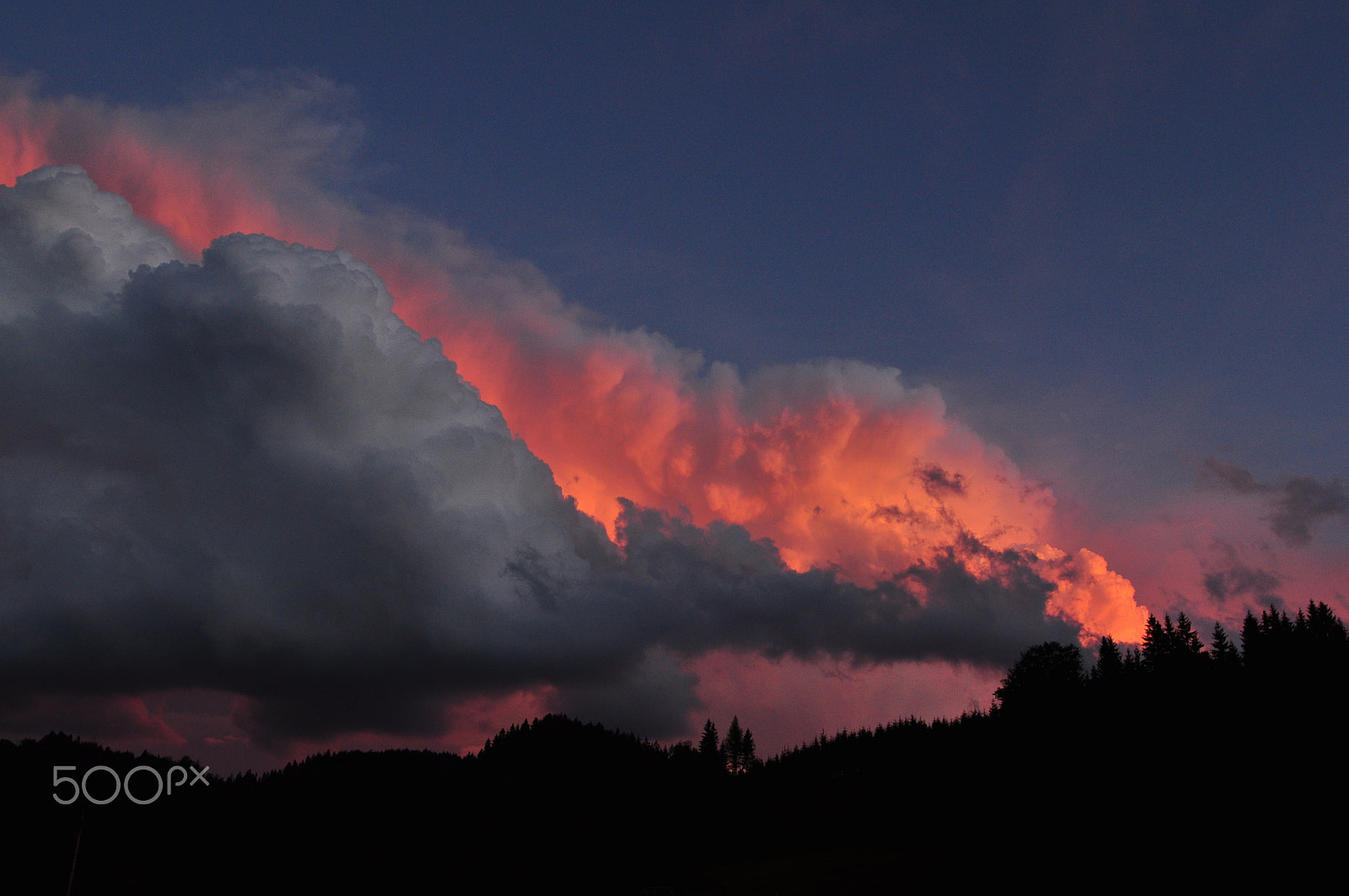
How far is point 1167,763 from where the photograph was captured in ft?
408

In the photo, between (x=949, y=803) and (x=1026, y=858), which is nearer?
(x=1026, y=858)

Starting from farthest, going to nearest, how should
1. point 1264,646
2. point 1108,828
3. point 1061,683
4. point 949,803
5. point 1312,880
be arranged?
point 949,803 → point 1061,683 → point 1264,646 → point 1108,828 → point 1312,880

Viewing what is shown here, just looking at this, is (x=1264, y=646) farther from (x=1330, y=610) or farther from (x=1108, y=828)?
(x=1108, y=828)

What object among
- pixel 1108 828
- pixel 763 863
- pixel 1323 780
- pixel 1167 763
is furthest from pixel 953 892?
pixel 763 863

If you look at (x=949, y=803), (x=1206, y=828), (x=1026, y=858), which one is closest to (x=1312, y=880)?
(x=1206, y=828)

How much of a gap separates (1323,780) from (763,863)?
391 feet

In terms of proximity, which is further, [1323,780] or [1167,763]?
[1167,763]

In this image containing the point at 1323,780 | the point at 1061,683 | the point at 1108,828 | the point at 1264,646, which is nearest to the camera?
the point at 1323,780

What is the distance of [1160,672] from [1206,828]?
58.5 metres

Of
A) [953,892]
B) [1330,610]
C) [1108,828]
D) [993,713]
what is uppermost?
[1330,610]

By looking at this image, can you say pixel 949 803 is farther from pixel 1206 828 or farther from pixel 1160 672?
pixel 1206 828

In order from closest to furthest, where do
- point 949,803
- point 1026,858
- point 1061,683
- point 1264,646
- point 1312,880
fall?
point 1312,880, point 1026,858, point 1264,646, point 1061,683, point 949,803

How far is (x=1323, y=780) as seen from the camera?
4134 inches

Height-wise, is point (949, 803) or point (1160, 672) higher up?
point (1160, 672)
